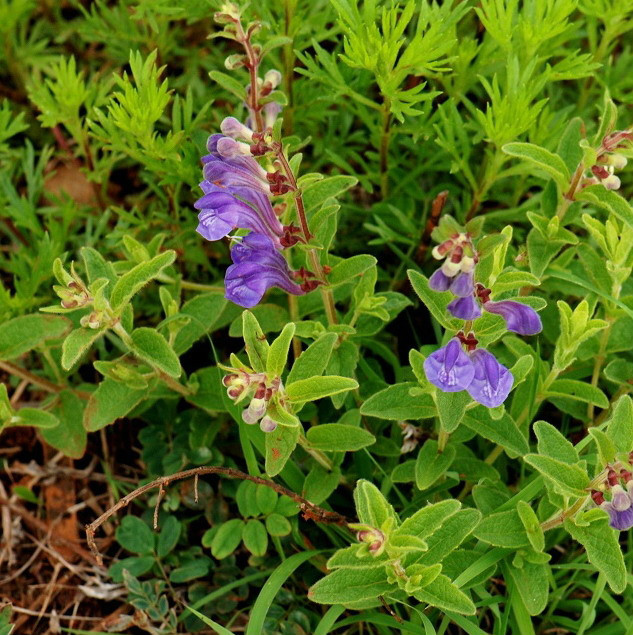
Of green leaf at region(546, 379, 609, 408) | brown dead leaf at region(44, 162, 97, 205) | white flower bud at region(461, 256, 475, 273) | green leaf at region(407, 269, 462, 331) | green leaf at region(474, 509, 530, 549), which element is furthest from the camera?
brown dead leaf at region(44, 162, 97, 205)

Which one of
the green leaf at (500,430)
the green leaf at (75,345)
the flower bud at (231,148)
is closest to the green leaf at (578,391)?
the green leaf at (500,430)

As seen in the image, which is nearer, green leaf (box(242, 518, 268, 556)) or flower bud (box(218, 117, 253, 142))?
flower bud (box(218, 117, 253, 142))

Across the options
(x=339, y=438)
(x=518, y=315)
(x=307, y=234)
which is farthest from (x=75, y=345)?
(x=518, y=315)

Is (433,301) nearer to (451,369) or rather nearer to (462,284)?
(451,369)

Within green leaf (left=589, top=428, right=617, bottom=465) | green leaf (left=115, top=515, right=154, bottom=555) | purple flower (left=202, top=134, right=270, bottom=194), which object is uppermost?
purple flower (left=202, top=134, right=270, bottom=194)

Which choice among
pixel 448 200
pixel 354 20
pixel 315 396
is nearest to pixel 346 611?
pixel 315 396

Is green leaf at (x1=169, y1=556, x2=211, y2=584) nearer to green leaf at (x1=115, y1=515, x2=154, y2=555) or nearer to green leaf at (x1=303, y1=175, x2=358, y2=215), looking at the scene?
green leaf at (x1=115, y1=515, x2=154, y2=555)

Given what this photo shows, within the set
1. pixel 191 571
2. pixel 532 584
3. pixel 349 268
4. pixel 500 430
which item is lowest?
pixel 191 571

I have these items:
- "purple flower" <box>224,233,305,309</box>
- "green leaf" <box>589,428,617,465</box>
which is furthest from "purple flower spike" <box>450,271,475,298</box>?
"purple flower" <box>224,233,305,309</box>
